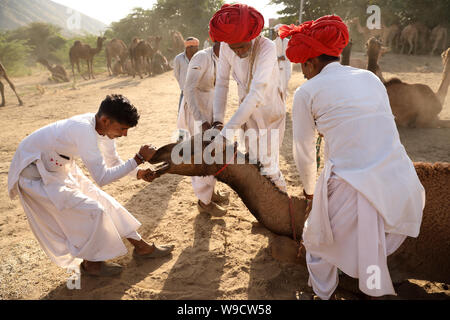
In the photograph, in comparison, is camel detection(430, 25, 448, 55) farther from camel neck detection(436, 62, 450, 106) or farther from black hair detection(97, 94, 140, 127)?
black hair detection(97, 94, 140, 127)

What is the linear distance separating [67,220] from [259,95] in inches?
81.8

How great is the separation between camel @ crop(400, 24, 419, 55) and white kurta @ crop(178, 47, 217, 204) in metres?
17.9

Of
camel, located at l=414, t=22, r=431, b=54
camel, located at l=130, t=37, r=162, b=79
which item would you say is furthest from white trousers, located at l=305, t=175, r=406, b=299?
camel, located at l=414, t=22, r=431, b=54

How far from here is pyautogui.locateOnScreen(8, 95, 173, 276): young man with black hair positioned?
2475mm

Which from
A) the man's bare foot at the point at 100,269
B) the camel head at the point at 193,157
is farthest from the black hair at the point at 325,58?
the man's bare foot at the point at 100,269

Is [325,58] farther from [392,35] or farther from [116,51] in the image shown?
[116,51]

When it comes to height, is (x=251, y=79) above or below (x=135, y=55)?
below

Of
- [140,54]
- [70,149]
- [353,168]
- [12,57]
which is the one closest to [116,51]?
[140,54]

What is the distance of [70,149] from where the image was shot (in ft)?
8.38

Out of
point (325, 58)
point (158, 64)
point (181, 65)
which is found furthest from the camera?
point (158, 64)

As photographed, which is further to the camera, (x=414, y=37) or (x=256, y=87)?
(x=414, y=37)

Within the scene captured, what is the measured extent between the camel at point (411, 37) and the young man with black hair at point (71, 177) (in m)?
19.6

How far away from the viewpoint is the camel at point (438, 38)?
16.4 meters

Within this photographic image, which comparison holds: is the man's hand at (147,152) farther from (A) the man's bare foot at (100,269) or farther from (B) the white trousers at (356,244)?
(B) the white trousers at (356,244)
